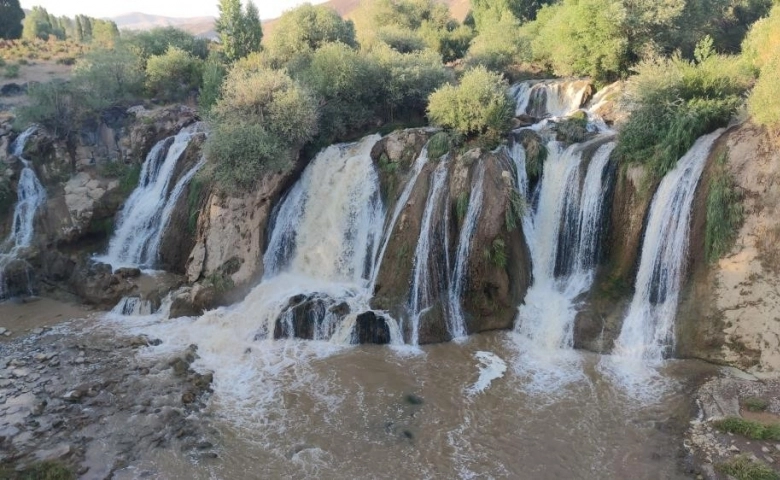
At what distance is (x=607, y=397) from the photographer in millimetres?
11945

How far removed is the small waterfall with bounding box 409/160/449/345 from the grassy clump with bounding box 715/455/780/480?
7.66 meters

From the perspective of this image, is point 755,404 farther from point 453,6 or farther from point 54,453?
point 453,6

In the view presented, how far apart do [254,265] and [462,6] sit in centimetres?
6098

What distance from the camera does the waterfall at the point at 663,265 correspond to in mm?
13406

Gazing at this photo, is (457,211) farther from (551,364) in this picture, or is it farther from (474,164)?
(551,364)

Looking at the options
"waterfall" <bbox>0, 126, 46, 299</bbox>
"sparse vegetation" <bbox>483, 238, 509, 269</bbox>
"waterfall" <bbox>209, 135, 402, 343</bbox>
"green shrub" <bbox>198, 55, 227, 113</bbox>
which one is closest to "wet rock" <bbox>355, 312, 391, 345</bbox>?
"waterfall" <bbox>209, 135, 402, 343</bbox>

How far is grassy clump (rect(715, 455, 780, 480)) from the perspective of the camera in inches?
356

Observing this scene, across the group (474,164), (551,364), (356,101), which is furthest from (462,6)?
(551,364)

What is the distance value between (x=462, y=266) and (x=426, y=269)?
3.46 ft

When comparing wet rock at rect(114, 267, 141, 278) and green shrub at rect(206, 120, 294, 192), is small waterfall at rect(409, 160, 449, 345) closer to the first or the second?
green shrub at rect(206, 120, 294, 192)

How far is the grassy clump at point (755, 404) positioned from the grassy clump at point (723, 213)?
3.56 metres

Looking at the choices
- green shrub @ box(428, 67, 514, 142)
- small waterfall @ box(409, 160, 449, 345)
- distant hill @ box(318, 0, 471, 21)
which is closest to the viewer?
small waterfall @ box(409, 160, 449, 345)

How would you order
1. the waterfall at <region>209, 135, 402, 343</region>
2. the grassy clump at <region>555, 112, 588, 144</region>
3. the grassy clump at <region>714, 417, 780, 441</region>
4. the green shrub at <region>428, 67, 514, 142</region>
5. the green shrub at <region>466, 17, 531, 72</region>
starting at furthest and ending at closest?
the green shrub at <region>466, 17, 531, 72</region>
the green shrub at <region>428, 67, 514, 142</region>
the grassy clump at <region>555, 112, 588, 144</region>
the waterfall at <region>209, 135, 402, 343</region>
the grassy clump at <region>714, 417, 780, 441</region>

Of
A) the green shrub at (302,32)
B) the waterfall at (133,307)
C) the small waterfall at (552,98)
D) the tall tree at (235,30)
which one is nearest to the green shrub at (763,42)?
the small waterfall at (552,98)
